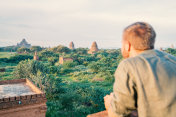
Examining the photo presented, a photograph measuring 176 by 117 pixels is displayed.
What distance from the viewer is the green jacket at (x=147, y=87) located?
1.00 metres

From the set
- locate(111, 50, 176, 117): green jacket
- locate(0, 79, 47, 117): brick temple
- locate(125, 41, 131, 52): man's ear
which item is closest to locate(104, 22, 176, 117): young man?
locate(111, 50, 176, 117): green jacket

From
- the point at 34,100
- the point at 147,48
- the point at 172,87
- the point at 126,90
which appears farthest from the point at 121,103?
the point at 34,100

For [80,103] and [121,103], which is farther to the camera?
[80,103]

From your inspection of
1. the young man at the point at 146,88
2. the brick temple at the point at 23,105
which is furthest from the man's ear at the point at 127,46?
the brick temple at the point at 23,105

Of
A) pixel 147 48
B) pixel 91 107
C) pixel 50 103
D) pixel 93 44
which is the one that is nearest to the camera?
pixel 147 48

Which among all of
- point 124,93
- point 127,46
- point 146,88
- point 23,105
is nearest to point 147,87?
point 146,88

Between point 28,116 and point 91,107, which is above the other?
point 28,116

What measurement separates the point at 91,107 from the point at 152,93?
8078 mm

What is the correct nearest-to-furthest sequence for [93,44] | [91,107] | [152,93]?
[152,93]
[91,107]
[93,44]

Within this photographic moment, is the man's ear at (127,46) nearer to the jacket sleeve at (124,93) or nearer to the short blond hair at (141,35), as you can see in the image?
the short blond hair at (141,35)

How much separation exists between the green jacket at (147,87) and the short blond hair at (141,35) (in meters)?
0.13

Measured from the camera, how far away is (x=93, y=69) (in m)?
19.7

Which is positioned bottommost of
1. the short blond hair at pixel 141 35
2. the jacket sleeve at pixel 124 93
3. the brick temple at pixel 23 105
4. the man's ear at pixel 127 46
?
the brick temple at pixel 23 105

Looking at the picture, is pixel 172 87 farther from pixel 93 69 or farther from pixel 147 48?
pixel 93 69
